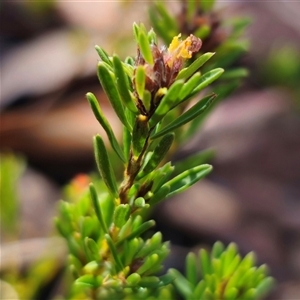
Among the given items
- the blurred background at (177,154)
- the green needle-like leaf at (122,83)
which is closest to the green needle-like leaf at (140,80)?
the green needle-like leaf at (122,83)

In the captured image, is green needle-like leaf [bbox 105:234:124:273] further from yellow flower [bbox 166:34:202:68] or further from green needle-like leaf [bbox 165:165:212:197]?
yellow flower [bbox 166:34:202:68]

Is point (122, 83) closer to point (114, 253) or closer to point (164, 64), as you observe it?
point (164, 64)

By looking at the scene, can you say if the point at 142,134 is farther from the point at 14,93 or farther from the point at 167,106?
the point at 14,93

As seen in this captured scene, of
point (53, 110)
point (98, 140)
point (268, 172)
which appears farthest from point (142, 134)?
point (268, 172)

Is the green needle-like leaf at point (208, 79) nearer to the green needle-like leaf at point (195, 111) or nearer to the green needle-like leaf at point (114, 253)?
the green needle-like leaf at point (195, 111)

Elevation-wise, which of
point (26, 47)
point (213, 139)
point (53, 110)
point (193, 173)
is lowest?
point (193, 173)

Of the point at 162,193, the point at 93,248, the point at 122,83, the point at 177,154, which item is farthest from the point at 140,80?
the point at 177,154

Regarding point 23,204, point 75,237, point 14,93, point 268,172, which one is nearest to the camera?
point 75,237
